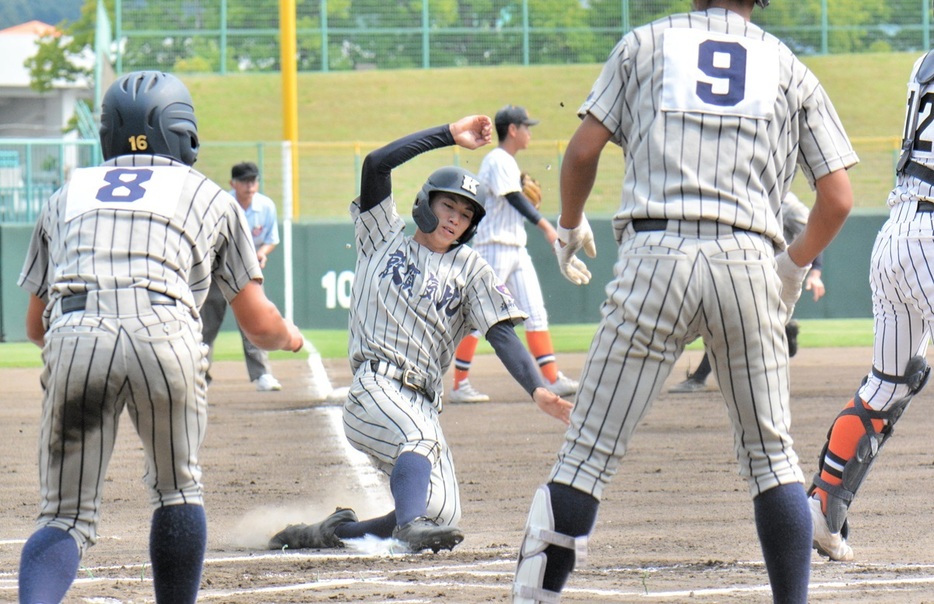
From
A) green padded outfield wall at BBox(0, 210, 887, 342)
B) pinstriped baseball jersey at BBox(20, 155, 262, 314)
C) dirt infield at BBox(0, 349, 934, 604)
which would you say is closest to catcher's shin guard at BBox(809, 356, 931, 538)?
dirt infield at BBox(0, 349, 934, 604)

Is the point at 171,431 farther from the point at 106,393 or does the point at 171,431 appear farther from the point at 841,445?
the point at 841,445

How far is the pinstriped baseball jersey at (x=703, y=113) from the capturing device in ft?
11.5

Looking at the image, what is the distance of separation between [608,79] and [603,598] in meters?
1.68

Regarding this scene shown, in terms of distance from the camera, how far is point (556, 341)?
16281 millimetres

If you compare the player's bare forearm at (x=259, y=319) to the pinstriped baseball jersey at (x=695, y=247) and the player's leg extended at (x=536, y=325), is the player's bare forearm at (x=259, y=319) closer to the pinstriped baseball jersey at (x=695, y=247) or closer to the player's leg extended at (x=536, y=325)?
the pinstriped baseball jersey at (x=695, y=247)

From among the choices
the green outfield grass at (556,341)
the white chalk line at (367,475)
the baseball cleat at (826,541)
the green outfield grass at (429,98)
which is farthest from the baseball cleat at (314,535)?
the green outfield grass at (429,98)

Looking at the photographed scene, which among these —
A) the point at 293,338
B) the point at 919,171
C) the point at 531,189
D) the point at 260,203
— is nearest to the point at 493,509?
the point at 919,171

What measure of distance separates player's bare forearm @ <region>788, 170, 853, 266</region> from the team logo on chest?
6.43 ft

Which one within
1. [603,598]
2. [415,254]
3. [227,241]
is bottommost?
[603,598]

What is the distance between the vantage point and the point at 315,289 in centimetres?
1859

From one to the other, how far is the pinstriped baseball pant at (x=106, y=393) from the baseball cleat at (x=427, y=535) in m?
1.45

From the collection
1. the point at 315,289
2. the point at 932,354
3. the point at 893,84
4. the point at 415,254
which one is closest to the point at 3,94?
the point at 893,84

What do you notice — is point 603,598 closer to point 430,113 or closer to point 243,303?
point 243,303

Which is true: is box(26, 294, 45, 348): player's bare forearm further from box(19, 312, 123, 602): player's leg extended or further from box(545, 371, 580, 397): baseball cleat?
box(545, 371, 580, 397): baseball cleat
